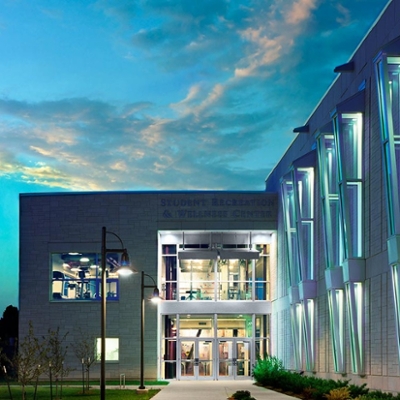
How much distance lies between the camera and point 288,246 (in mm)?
42062

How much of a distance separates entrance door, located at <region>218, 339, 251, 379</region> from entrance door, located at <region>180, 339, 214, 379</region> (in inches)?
23.7

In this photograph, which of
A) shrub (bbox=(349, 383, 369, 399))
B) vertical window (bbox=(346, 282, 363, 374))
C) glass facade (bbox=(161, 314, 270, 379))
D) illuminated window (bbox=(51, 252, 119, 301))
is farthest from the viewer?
glass facade (bbox=(161, 314, 270, 379))

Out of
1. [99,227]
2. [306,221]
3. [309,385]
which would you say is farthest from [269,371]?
[99,227]

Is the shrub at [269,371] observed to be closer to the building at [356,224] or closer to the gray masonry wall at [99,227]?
the building at [356,224]

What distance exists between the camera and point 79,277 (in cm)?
5109

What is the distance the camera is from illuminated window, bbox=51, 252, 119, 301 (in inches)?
2012

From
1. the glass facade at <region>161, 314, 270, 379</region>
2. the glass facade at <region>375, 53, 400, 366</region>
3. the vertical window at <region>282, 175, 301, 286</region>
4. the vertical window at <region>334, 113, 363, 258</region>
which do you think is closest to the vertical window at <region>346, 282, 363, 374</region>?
the vertical window at <region>334, 113, 363, 258</region>

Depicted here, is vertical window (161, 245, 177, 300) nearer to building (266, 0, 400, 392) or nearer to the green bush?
the green bush

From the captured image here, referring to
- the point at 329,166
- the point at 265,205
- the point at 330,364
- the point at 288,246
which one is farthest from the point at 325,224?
the point at 265,205

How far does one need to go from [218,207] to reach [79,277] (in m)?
9.18

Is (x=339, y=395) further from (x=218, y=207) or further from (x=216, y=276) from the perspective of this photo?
(x=216, y=276)

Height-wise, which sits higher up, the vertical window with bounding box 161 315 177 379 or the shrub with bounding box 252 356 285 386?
the vertical window with bounding box 161 315 177 379

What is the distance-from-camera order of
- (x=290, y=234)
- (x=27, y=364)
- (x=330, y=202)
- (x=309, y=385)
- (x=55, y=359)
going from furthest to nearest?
(x=290, y=234), (x=55, y=359), (x=330, y=202), (x=309, y=385), (x=27, y=364)

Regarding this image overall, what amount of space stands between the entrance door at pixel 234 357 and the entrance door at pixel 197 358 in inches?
23.7
